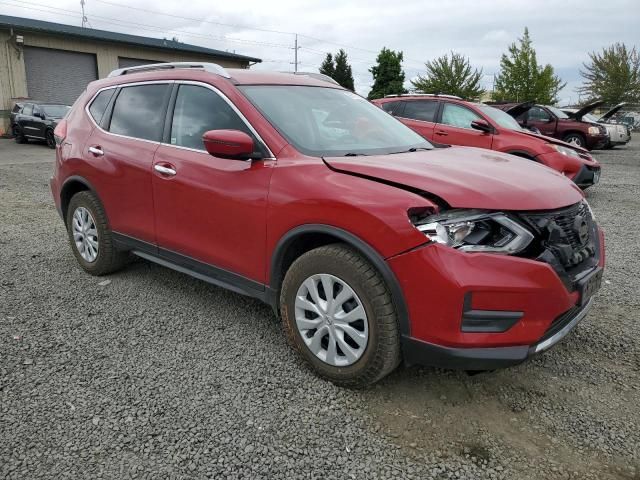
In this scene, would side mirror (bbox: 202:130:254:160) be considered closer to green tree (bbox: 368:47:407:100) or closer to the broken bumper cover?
the broken bumper cover

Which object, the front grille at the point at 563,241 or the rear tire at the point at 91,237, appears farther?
the rear tire at the point at 91,237

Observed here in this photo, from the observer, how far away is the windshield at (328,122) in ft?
10.3

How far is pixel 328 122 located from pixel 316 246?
995 mm

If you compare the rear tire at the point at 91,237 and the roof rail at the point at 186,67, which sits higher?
the roof rail at the point at 186,67

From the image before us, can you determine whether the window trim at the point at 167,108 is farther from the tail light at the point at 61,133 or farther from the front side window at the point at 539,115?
the front side window at the point at 539,115

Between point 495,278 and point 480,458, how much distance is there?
2.66ft

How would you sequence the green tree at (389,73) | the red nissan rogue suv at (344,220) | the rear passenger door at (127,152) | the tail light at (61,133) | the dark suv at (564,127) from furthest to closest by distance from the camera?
the green tree at (389,73)
the dark suv at (564,127)
the tail light at (61,133)
the rear passenger door at (127,152)
the red nissan rogue suv at (344,220)

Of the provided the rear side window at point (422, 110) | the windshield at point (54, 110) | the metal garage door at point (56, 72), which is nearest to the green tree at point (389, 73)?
the metal garage door at point (56, 72)

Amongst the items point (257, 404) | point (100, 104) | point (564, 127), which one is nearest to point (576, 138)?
point (564, 127)

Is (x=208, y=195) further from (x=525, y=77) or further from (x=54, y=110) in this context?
(x=525, y=77)

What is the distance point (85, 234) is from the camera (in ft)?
14.7

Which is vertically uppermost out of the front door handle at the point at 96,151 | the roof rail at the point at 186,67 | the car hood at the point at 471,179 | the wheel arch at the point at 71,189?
the roof rail at the point at 186,67

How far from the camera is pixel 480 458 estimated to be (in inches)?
90.5

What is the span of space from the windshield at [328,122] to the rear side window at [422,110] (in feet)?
19.0
